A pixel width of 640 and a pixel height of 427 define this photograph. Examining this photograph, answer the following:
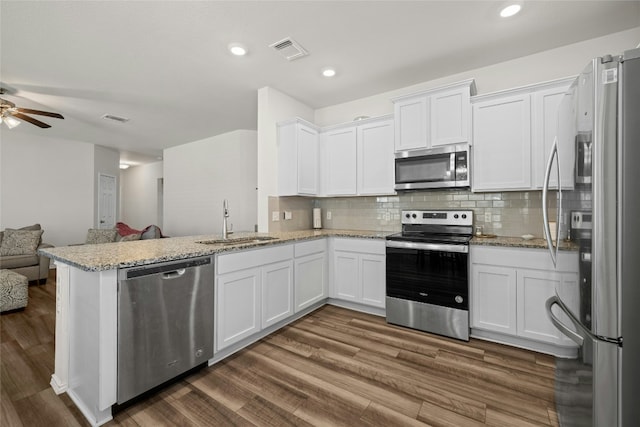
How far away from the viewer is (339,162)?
11.7ft

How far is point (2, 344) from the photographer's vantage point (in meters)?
2.41

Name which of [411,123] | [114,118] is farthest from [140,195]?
[411,123]

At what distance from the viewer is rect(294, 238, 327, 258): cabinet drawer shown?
2871mm

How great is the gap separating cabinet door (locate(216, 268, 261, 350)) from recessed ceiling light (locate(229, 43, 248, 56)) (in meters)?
2.01

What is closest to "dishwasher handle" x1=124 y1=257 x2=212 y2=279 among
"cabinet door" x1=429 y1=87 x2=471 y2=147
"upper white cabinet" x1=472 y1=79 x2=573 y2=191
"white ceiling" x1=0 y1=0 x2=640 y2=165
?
"white ceiling" x1=0 y1=0 x2=640 y2=165

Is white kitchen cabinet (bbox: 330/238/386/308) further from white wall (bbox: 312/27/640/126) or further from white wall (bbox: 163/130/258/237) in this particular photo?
white wall (bbox: 163/130/258/237)

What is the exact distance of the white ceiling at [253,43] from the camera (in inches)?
81.8

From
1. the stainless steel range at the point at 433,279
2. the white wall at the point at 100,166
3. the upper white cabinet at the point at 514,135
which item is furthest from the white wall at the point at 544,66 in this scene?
the white wall at the point at 100,166

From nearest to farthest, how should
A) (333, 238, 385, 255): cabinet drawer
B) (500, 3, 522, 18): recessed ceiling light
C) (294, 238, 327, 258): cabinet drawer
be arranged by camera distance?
(500, 3, 522, 18): recessed ceiling light → (294, 238, 327, 258): cabinet drawer → (333, 238, 385, 255): cabinet drawer

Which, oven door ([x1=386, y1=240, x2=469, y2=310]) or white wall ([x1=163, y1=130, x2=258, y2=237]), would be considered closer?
oven door ([x1=386, y1=240, x2=469, y2=310])

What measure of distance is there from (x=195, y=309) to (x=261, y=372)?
66 centimetres

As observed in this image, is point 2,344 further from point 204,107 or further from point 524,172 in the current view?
point 524,172

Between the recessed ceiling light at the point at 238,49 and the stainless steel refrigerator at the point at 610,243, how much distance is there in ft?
8.10

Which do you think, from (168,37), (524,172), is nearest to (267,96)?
(168,37)
